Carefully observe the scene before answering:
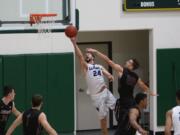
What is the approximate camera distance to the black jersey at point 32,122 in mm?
6961

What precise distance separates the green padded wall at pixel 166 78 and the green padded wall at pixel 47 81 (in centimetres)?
203

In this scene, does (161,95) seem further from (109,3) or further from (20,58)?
(20,58)

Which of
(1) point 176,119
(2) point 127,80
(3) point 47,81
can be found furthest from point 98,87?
(1) point 176,119

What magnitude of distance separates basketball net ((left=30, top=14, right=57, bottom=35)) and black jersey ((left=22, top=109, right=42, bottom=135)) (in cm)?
230

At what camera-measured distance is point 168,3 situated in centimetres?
1111

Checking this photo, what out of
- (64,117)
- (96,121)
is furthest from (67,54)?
(96,121)

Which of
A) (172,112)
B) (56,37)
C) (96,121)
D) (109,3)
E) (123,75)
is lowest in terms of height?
(96,121)

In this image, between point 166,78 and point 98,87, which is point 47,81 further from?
point 166,78

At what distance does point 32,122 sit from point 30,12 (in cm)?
280

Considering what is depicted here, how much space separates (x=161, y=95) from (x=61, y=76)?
2.37m

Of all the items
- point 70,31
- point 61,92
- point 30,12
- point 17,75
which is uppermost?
point 30,12

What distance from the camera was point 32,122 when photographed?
6973 millimetres

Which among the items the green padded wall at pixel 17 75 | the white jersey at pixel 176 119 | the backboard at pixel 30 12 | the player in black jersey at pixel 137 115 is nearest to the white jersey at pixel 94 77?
the backboard at pixel 30 12

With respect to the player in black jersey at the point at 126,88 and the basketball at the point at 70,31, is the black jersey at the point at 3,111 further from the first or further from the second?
the player in black jersey at the point at 126,88
